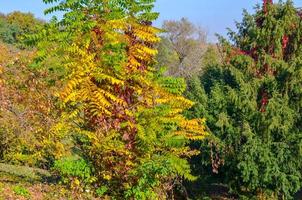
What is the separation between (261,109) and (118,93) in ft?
35.4

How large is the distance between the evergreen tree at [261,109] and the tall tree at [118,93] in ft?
29.9

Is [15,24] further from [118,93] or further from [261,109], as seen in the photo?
[118,93]

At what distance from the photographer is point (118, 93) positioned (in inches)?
437

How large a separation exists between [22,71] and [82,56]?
21.3ft

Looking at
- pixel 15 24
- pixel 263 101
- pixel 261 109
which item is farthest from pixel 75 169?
pixel 15 24

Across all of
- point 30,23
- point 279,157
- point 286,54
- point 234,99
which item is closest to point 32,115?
point 234,99

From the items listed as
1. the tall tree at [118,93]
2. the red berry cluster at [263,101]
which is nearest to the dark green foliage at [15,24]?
the red berry cluster at [263,101]

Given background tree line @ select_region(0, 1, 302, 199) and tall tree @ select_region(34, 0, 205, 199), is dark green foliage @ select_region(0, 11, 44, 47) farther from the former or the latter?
tall tree @ select_region(34, 0, 205, 199)

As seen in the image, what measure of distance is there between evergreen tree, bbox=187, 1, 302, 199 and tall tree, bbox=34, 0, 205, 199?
29.9ft

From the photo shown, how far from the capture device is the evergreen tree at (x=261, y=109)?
19.7m

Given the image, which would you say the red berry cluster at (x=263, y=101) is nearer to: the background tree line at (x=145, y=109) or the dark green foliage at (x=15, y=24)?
the background tree line at (x=145, y=109)

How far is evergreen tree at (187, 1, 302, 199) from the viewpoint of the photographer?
1967 centimetres

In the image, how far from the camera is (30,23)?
7838 cm

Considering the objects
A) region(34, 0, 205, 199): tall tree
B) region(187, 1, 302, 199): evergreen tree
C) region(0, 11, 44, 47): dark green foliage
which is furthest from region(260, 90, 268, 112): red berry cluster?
region(0, 11, 44, 47): dark green foliage
